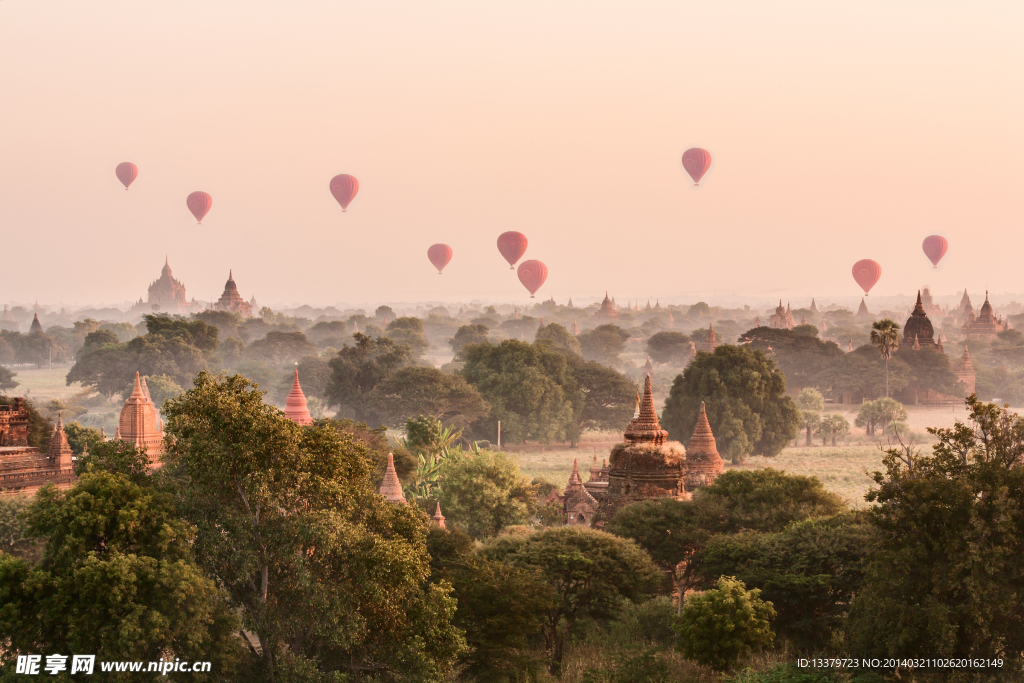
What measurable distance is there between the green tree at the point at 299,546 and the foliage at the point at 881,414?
240ft

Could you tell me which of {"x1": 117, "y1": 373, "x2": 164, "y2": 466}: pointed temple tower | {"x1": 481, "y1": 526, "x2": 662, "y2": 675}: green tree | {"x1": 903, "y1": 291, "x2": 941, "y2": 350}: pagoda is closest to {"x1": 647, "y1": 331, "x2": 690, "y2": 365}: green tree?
{"x1": 903, "y1": 291, "x2": 941, "y2": 350}: pagoda

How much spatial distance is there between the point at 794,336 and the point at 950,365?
14.2m

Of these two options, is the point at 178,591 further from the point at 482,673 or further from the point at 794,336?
the point at 794,336

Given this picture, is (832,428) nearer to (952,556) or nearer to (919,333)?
(919,333)

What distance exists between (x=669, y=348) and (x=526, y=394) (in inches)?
3025

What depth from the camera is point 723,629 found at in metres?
25.2

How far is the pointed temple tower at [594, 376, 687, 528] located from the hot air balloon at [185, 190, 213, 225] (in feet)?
380

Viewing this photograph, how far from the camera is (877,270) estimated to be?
15450 centimetres

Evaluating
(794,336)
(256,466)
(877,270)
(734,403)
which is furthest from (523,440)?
(877,270)

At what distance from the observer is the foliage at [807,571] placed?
A: 28.4m

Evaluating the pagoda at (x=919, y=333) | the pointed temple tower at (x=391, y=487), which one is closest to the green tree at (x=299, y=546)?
the pointed temple tower at (x=391, y=487)

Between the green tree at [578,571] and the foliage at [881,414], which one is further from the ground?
the foliage at [881,414]

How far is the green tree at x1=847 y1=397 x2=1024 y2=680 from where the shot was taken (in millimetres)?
22422

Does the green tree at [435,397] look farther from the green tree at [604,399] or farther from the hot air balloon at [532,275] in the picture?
the hot air balloon at [532,275]
